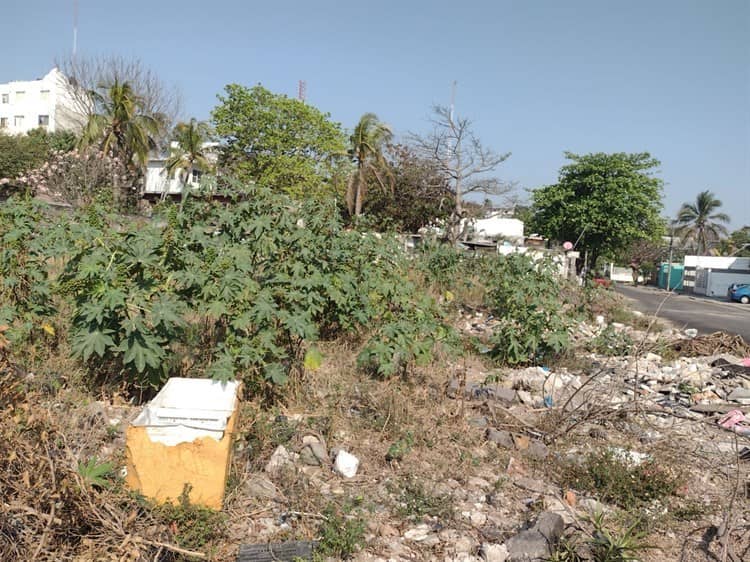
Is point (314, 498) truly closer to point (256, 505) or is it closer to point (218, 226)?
point (256, 505)

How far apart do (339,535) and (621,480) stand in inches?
73.6

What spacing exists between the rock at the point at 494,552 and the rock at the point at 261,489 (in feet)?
3.67

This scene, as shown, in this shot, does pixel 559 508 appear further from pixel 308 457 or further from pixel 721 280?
pixel 721 280

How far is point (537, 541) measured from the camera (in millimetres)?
2811

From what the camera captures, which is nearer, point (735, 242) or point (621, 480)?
point (621, 480)

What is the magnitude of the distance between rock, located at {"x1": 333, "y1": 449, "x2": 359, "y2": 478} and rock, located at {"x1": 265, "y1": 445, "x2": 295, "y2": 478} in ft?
0.93

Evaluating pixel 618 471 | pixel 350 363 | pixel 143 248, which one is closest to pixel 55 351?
pixel 143 248

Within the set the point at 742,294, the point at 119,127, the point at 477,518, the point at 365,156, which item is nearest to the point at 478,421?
the point at 477,518

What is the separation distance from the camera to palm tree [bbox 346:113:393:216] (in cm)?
2506

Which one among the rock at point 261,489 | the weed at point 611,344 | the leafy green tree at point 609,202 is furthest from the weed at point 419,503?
the leafy green tree at point 609,202

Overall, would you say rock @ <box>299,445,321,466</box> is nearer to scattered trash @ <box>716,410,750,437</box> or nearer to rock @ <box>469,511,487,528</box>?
rock @ <box>469,511,487,528</box>

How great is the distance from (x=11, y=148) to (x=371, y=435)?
101 ft

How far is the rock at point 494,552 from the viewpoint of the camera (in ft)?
9.12

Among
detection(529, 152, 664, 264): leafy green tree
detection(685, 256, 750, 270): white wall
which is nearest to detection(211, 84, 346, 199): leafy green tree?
detection(529, 152, 664, 264): leafy green tree
